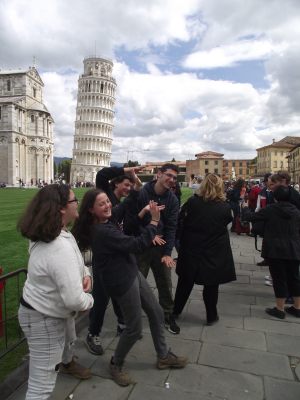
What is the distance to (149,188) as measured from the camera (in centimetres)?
468

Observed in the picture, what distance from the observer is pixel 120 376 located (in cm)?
354

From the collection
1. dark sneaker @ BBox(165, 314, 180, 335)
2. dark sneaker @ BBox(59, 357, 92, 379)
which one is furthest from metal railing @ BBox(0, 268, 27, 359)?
dark sneaker @ BBox(165, 314, 180, 335)

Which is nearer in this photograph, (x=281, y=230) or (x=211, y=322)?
(x=211, y=322)

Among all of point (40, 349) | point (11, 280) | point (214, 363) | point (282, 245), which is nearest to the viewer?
point (40, 349)

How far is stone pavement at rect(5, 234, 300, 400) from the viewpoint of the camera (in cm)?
340

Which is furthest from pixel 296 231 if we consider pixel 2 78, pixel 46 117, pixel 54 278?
pixel 2 78

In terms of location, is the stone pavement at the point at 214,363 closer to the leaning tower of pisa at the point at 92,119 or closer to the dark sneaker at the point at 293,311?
the dark sneaker at the point at 293,311

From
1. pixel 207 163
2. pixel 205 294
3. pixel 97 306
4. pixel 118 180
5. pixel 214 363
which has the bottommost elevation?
pixel 214 363

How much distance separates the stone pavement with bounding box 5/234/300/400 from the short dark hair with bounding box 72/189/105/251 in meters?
A: 1.41

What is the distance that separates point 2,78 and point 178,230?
9131 cm

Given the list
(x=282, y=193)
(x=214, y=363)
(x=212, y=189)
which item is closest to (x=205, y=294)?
(x=214, y=363)

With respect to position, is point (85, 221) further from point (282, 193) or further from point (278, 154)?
point (278, 154)

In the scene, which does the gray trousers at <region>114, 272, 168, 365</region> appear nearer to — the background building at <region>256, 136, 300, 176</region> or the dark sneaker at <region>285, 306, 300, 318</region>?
the dark sneaker at <region>285, 306, 300, 318</region>

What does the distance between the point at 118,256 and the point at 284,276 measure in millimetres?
3120
